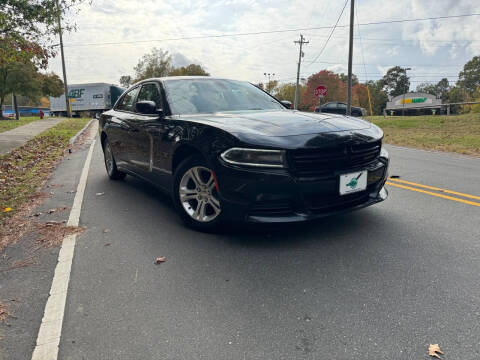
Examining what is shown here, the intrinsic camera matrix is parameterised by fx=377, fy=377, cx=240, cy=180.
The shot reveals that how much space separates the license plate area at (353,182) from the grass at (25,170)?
378 cm

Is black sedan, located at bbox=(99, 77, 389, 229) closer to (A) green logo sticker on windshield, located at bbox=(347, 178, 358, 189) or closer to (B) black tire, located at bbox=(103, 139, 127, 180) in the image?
(A) green logo sticker on windshield, located at bbox=(347, 178, 358, 189)

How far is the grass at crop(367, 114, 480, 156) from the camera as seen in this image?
11967 millimetres

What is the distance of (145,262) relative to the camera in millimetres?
3156

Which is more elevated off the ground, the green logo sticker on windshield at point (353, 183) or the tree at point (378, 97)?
the tree at point (378, 97)

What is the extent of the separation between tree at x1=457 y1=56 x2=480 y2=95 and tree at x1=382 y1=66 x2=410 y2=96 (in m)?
12.7

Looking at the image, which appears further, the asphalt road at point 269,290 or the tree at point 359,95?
the tree at point 359,95

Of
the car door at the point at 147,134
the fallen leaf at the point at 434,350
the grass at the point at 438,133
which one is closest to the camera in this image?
A: the fallen leaf at the point at 434,350

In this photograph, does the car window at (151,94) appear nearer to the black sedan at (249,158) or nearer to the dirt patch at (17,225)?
the black sedan at (249,158)

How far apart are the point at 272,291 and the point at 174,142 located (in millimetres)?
2006

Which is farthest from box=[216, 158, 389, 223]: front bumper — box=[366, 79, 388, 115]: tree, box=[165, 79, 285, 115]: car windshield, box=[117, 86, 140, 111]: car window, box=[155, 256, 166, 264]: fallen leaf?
box=[366, 79, 388, 115]: tree

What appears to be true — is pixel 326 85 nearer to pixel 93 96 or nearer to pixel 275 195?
pixel 93 96

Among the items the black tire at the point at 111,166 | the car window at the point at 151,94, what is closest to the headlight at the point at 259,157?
the car window at the point at 151,94

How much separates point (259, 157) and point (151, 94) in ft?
7.87

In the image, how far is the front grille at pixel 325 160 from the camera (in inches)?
123
